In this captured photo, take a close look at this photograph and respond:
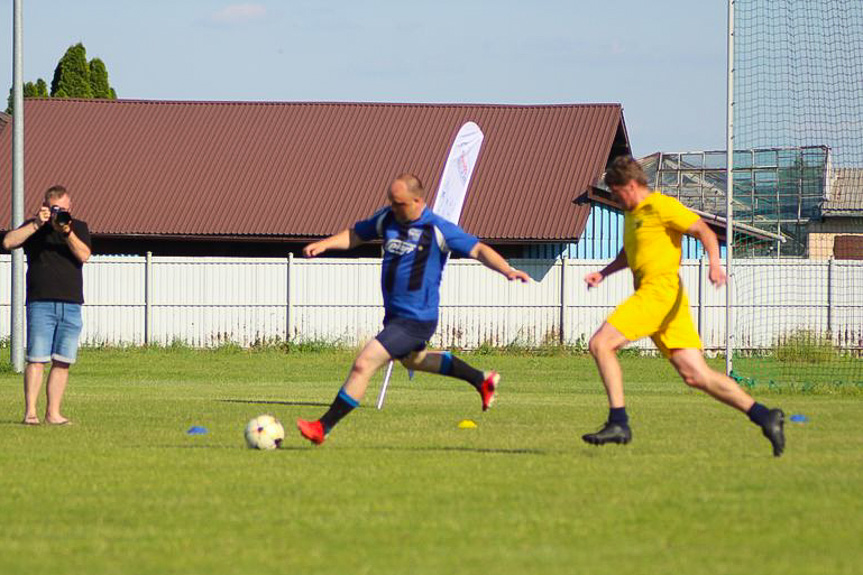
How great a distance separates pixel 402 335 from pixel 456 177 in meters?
4.92

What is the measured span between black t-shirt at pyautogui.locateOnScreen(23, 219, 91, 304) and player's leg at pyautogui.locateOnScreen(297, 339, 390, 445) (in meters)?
3.13

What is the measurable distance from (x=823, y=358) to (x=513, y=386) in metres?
8.25

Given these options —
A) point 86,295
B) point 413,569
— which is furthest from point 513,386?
point 413,569

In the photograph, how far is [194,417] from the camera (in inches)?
555

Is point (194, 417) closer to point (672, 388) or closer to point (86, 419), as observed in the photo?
point (86, 419)

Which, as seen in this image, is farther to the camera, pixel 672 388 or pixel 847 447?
pixel 672 388

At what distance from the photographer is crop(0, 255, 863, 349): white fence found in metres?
30.8

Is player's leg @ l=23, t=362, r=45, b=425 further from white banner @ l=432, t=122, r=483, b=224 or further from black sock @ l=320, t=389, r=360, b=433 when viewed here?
white banner @ l=432, t=122, r=483, b=224

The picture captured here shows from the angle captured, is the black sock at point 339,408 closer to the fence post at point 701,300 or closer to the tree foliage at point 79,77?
the fence post at point 701,300

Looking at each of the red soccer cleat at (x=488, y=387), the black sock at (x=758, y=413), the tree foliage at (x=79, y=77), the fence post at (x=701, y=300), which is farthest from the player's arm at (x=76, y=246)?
the tree foliage at (x=79, y=77)

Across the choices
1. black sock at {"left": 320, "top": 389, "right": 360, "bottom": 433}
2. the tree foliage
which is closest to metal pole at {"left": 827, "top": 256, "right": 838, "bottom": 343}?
black sock at {"left": 320, "top": 389, "right": 360, "bottom": 433}

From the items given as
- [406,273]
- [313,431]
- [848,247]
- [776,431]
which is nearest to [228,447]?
[313,431]

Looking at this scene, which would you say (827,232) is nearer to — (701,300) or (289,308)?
(701,300)

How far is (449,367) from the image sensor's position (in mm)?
12055
